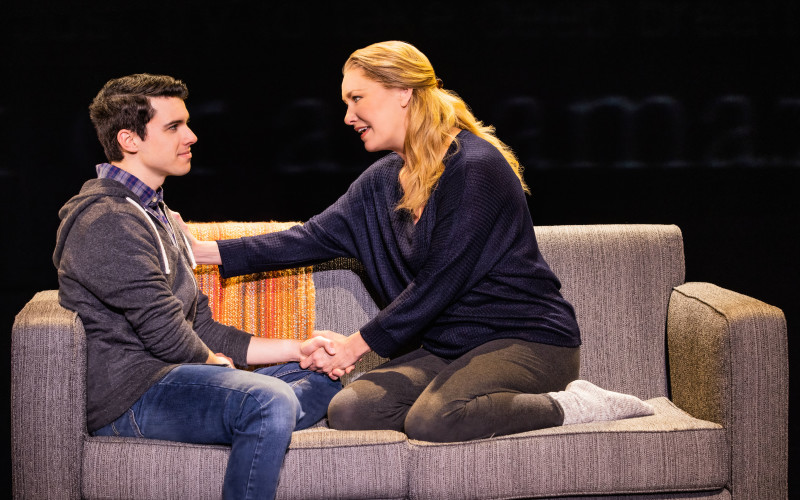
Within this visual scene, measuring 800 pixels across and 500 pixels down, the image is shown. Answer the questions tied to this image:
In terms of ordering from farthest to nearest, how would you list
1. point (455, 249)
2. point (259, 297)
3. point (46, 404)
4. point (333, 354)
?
point (259, 297)
point (333, 354)
point (455, 249)
point (46, 404)

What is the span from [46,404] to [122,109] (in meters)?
0.76

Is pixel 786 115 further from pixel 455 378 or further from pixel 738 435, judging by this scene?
pixel 455 378

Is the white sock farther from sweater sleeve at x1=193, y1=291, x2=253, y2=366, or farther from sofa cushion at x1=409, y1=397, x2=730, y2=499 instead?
sweater sleeve at x1=193, y1=291, x2=253, y2=366

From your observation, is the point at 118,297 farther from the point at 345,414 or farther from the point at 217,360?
the point at 345,414

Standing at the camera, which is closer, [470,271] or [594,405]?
[594,405]

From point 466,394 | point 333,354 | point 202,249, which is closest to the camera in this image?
point 466,394

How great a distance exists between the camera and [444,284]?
7.36ft

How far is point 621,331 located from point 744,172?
1231 mm

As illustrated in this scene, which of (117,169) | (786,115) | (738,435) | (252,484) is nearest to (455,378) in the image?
(252,484)

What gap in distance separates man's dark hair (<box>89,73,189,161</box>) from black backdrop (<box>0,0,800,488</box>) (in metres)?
1.01

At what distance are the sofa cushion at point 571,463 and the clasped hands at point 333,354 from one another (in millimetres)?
367

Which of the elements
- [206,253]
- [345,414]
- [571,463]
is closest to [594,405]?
[571,463]

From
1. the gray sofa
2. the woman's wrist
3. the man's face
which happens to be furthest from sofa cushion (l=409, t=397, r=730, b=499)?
the man's face

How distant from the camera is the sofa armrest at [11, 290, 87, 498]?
194cm
